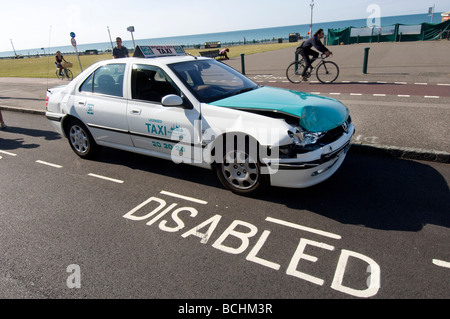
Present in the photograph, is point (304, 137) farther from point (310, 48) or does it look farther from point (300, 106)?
point (310, 48)

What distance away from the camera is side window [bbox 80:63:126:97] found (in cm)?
465

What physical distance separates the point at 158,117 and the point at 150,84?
22.5 inches

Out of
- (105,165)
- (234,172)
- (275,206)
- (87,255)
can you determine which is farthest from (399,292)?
(105,165)

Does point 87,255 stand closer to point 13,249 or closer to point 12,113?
point 13,249

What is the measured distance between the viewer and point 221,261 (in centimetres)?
285

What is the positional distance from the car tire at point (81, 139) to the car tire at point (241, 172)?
2.57m

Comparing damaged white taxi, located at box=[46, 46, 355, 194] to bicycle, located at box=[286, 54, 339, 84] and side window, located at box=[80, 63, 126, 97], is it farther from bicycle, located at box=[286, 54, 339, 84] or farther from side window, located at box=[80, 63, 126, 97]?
bicycle, located at box=[286, 54, 339, 84]

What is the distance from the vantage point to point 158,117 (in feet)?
13.7

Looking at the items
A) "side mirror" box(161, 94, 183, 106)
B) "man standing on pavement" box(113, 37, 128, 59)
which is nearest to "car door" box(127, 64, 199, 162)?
"side mirror" box(161, 94, 183, 106)

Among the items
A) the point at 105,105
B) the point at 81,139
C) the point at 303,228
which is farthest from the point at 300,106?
the point at 81,139

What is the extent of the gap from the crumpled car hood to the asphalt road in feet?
3.06

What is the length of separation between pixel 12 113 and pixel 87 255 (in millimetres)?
9568

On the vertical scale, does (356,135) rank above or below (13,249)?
above

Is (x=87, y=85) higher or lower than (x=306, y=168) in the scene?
higher
